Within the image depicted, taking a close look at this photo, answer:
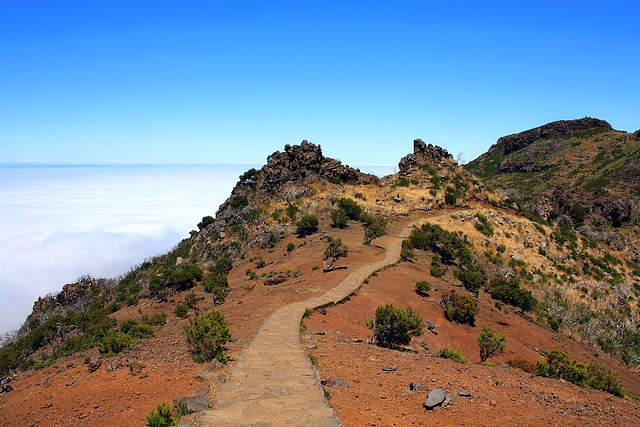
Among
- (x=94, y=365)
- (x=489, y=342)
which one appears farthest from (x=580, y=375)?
(x=94, y=365)

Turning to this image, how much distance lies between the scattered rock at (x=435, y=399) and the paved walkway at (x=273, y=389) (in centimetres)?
191

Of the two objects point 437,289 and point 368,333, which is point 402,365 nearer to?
point 368,333

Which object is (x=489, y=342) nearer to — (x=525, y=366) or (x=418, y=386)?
(x=525, y=366)

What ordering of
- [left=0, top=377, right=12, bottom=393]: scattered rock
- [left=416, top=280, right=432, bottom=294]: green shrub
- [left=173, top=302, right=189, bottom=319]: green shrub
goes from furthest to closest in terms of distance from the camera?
[left=173, top=302, right=189, bottom=319]: green shrub, [left=416, top=280, right=432, bottom=294]: green shrub, [left=0, top=377, right=12, bottom=393]: scattered rock

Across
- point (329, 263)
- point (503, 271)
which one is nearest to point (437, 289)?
point (329, 263)

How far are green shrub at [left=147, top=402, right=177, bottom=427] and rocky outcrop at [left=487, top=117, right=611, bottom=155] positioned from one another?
420ft

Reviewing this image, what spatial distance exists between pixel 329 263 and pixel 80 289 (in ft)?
103

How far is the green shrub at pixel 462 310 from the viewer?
623 inches

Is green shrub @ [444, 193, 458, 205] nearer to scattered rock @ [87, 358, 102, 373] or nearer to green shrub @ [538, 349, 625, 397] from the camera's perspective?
green shrub @ [538, 349, 625, 397]

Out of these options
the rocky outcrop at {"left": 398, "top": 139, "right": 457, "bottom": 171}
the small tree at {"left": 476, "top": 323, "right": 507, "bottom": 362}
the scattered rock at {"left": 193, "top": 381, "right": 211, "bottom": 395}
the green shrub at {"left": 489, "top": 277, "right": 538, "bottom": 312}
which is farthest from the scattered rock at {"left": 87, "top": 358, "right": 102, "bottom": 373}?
the rocky outcrop at {"left": 398, "top": 139, "right": 457, "bottom": 171}

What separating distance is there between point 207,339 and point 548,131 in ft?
423

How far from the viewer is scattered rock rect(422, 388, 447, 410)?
21.4 ft

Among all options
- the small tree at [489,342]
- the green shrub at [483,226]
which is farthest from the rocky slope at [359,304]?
the small tree at [489,342]

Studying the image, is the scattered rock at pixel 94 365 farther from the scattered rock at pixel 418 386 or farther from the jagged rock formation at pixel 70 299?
the jagged rock formation at pixel 70 299
